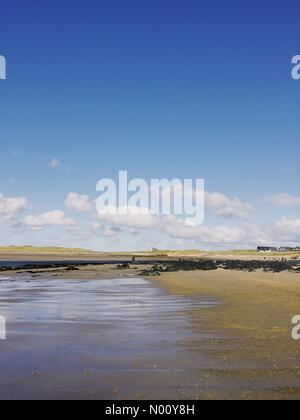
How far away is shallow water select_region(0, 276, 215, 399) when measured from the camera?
9.17m

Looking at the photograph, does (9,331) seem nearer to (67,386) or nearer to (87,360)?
(87,360)

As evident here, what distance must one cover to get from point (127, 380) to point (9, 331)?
282 inches

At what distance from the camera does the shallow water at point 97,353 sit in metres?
9.17

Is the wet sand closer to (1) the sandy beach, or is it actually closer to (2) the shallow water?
(1) the sandy beach
